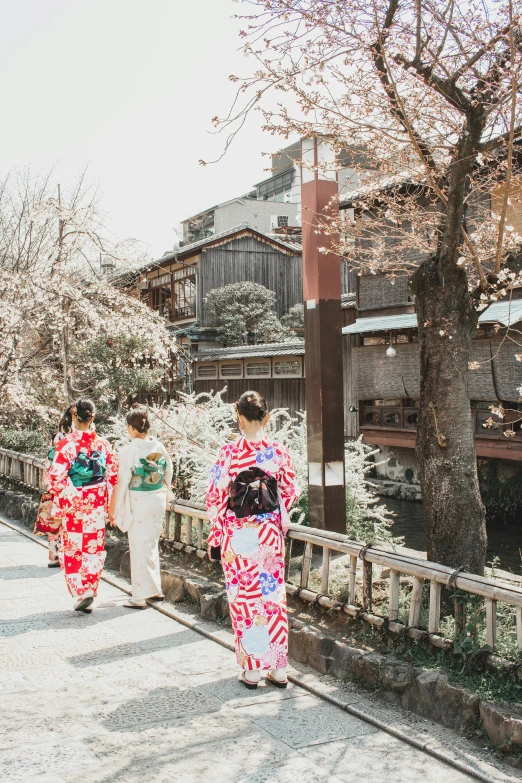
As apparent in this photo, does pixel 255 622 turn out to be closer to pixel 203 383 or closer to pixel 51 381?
pixel 51 381

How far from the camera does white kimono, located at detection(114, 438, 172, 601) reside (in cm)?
642

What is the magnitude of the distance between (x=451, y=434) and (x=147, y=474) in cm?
279

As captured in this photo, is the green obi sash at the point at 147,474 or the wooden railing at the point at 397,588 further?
the green obi sash at the point at 147,474

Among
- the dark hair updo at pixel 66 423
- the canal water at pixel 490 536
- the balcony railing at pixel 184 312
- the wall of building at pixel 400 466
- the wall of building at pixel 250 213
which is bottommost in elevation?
the canal water at pixel 490 536

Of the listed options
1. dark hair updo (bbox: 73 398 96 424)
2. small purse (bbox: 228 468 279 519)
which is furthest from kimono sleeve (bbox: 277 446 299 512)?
dark hair updo (bbox: 73 398 96 424)

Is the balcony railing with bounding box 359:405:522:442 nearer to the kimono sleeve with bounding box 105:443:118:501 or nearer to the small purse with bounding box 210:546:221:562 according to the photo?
the kimono sleeve with bounding box 105:443:118:501

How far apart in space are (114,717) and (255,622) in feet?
3.48

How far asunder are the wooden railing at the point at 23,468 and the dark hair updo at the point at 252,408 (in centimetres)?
738

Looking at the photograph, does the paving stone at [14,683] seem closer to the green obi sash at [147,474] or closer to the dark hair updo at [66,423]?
the green obi sash at [147,474]

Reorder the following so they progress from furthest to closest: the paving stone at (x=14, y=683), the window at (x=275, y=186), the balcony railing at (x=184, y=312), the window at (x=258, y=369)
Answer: the window at (x=275, y=186) → the balcony railing at (x=184, y=312) → the window at (x=258, y=369) → the paving stone at (x=14, y=683)

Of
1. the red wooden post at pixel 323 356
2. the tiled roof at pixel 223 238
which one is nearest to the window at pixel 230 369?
the tiled roof at pixel 223 238

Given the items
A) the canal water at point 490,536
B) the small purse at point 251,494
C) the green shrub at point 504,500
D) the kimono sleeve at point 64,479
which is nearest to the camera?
the small purse at point 251,494

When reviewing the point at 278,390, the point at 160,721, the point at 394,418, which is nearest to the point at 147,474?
the point at 160,721

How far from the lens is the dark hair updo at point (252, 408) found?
188 inches
